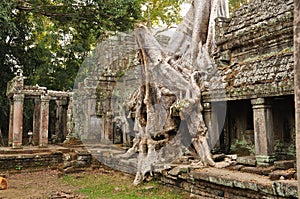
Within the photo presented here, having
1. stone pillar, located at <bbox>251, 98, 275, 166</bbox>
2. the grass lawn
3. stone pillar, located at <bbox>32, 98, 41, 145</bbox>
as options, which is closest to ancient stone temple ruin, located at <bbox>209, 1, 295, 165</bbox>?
stone pillar, located at <bbox>251, 98, 275, 166</bbox>

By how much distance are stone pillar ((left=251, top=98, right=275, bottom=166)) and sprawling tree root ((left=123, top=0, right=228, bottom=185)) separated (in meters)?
1.14

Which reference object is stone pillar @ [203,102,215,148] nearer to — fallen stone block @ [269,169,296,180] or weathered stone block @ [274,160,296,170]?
weathered stone block @ [274,160,296,170]

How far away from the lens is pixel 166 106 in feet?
28.2

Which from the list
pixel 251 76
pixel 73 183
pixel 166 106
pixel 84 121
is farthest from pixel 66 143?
pixel 251 76

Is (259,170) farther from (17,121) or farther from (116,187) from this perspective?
(17,121)

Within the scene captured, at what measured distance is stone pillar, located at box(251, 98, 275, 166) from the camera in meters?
6.21

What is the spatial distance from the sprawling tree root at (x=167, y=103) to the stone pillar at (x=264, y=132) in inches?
44.8

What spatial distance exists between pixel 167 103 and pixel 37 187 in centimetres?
431

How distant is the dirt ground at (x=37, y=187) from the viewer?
744cm

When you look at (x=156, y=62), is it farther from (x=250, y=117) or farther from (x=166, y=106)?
(x=250, y=117)

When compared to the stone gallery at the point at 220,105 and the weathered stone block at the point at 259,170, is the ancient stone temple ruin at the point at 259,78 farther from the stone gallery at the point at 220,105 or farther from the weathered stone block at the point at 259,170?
the weathered stone block at the point at 259,170

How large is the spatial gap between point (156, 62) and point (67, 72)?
13447 millimetres

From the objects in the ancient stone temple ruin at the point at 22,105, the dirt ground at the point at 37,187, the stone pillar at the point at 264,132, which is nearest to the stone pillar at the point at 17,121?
the ancient stone temple ruin at the point at 22,105

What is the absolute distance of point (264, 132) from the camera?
6.31 meters
